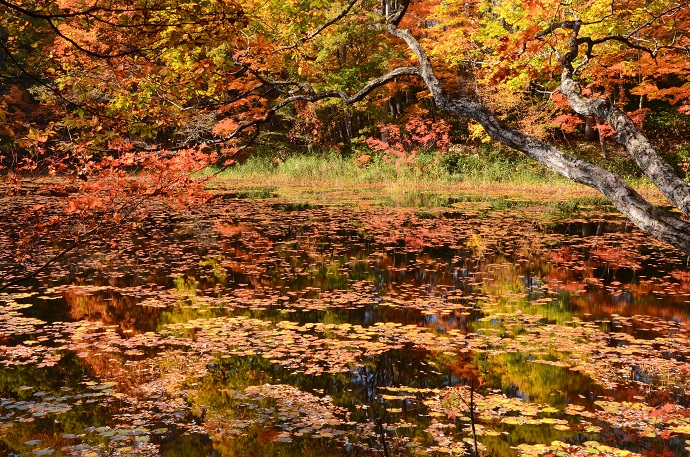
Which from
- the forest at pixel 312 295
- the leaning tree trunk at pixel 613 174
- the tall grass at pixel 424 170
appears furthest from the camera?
the tall grass at pixel 424 170

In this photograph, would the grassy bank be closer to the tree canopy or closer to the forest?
the tree canopy

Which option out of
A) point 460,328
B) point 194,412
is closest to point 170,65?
point 194,412

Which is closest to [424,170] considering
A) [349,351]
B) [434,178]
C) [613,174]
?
[434,178]

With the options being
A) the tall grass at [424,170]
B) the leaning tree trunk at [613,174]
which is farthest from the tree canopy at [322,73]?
the tall grass at [424,170]

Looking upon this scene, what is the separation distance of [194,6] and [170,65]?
2.04m

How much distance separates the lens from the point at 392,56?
84.3ft

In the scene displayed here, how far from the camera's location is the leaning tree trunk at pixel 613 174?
11.4 feet

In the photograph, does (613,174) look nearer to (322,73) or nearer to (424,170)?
(424,170)

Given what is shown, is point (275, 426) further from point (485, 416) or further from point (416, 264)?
point (416, 264)

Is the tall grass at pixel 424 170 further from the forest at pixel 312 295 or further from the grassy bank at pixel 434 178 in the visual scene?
the forest at pixel 312 295

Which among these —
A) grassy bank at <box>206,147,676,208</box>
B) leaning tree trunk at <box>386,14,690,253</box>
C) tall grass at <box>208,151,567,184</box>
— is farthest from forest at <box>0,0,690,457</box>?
tall grass at <box>208,151,567,184</box>

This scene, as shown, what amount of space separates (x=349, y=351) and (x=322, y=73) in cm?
2146

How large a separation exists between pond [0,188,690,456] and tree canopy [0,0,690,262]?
1.92m

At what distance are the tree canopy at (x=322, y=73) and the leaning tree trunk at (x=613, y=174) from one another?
0.4 inches
